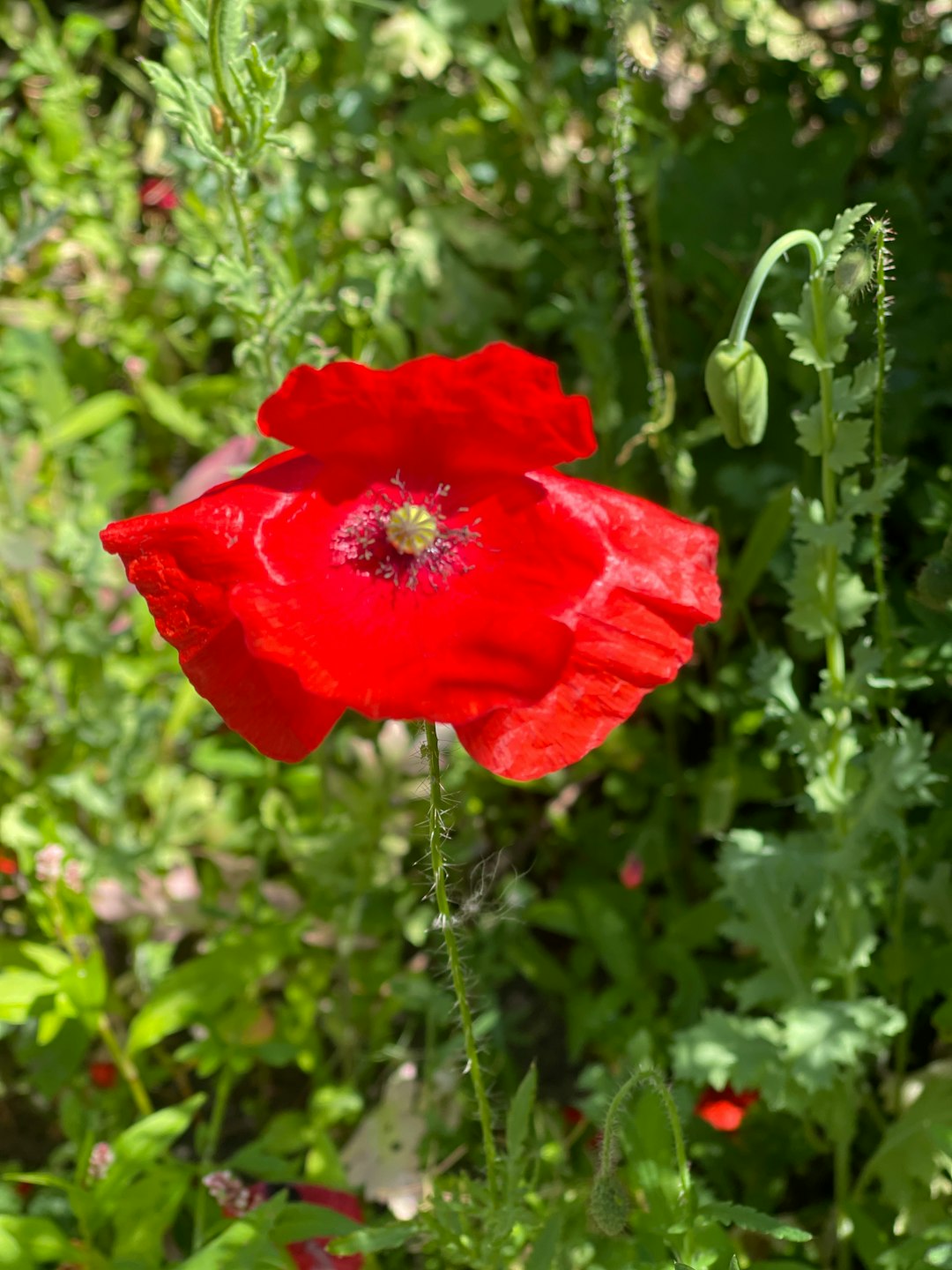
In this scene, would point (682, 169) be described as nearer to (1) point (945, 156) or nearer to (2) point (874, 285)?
(1) point (945, 156)

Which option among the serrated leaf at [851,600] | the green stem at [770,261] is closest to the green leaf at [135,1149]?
the serrated leaf at [851,600]

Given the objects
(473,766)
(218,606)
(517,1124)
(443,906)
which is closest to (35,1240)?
(517,1124)

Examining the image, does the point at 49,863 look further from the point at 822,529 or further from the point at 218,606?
the point at 822,529

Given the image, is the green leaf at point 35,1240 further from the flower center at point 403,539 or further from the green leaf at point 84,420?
the green leaf at point 84,420

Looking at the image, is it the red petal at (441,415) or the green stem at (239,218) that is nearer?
the red petal at (441,415)

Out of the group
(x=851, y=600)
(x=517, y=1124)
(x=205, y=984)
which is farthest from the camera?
(x=205, y=984)

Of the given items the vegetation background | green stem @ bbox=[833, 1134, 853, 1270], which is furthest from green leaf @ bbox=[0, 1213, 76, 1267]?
green stem @ bbox=[833, 1134, 853, 1270]
